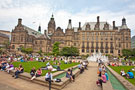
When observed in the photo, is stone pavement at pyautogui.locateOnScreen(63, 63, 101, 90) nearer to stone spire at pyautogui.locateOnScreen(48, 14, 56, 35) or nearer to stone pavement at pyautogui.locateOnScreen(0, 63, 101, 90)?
stone pavement at pyautogui.locateOnScreen(0, 63, 101, 90)

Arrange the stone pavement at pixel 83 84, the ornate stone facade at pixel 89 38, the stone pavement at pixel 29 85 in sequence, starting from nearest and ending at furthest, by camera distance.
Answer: the stone pavement at pixel 29 85 → the stone pavement at pixel 83 84 → the ornate stone facade at pixel 89 38

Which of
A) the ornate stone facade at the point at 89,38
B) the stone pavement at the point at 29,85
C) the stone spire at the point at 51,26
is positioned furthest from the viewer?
the stone spire at the point at 51,26

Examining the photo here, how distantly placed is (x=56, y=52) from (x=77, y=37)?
17.4 m

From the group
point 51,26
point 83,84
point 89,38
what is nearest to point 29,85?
point 83,84

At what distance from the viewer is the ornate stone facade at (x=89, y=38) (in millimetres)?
56875

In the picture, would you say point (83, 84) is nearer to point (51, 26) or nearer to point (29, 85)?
point (29, 85)

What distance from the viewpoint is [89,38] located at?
2338 inches

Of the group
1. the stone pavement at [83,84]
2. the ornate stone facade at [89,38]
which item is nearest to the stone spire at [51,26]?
the ornate stone facade at [89,38]

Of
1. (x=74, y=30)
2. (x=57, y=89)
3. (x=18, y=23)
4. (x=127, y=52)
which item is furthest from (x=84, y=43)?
(x=57, y=89)

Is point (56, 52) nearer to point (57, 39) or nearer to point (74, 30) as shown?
point (57, 39)

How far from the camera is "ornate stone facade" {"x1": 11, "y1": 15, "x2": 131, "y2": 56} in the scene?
56875 mm

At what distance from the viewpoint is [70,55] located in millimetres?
49469

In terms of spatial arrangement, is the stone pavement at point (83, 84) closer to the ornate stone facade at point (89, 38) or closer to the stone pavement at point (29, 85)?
the stone pavement at point (29, 85)

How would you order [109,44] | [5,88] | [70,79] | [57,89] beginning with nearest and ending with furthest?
[5,88] < [57,89] < [70,79] < [109,44]
